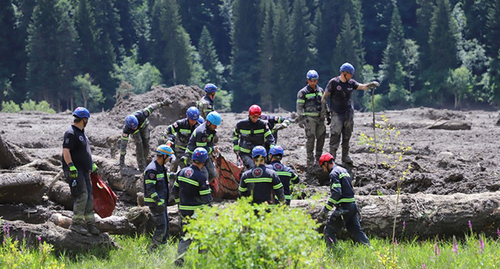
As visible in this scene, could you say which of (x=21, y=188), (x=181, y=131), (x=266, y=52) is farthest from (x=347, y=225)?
(x=266, y=52)

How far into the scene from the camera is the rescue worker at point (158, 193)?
1089cm

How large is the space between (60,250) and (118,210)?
3.81 meters

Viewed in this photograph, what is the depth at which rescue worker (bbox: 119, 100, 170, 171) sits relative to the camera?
15547 mm

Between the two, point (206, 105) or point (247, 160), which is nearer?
point (247, 160)

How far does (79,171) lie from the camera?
10.7 meters

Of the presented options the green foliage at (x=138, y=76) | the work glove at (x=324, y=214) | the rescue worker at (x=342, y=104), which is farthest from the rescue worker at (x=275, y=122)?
the green foliage at (x=138, y=76)

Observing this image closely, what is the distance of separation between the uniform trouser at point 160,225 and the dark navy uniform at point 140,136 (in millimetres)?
4722

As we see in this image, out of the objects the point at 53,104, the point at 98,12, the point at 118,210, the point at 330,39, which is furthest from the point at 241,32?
the point at 118,210

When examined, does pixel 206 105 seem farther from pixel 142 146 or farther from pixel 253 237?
pixel 253 237

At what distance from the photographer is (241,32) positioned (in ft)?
237

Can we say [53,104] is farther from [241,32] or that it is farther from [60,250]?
[60,250]

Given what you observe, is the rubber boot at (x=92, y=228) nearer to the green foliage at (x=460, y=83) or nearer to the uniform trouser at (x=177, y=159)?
the uniform trouser at (x=177, y=159)

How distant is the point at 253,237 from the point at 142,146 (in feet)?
→ 30.0

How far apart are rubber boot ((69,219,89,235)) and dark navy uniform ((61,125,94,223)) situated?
3 cm
